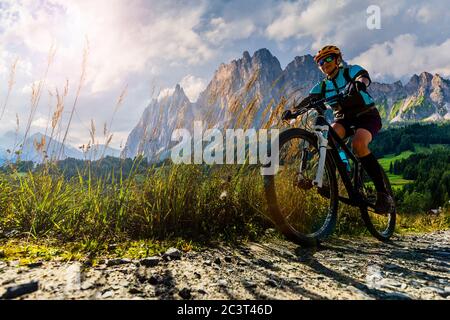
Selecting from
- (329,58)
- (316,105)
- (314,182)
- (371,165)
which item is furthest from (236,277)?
(329,58)

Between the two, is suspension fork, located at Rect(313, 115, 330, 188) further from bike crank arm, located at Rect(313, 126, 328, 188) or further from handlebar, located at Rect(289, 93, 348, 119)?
handlebar, located at Rect(289, 93, 348, 119)

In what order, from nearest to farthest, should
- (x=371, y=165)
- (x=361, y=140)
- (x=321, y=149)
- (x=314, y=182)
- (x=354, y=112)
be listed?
(x=314, y=182), (x=321, y=149), (x=361, y=140), (x=354, y=112), (x=371, y=165)

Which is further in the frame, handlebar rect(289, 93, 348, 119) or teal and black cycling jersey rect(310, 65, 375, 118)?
teal and black cycling jersey rect(310, 65, 375, 118)

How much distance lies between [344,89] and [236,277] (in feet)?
9.83

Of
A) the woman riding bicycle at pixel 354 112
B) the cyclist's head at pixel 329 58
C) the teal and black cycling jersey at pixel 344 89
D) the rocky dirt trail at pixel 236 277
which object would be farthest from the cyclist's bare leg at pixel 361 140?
the rocky dirt trail at pixel 236 277

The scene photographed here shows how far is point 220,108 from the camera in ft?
16.4

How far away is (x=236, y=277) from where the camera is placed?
7.93ft

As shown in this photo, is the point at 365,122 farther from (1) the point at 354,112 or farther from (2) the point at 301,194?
(2) the point at 301,194

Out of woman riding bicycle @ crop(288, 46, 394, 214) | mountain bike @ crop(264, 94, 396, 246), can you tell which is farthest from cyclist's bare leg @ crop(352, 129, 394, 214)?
mountain bike @ crop(264, 94, 396, 246)

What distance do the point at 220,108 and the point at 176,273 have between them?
309cm

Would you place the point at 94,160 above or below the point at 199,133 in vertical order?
below

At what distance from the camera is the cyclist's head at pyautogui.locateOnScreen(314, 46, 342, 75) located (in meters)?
4.37
